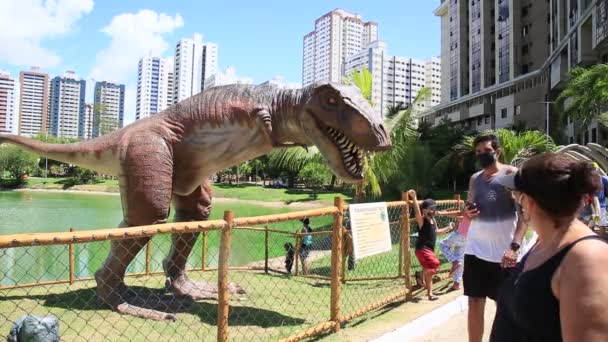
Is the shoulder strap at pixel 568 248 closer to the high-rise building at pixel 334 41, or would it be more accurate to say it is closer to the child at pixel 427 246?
the child at pixel 427 246

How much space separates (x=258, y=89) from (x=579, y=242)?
388 cm

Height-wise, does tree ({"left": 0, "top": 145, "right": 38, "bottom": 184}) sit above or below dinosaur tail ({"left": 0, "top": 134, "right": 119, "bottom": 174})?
above

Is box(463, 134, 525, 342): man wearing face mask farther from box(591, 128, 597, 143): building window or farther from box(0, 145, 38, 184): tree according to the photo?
box(0, 145, 38, 184): tree

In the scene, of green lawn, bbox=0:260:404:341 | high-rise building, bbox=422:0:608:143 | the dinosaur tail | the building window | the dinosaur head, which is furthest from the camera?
the building window

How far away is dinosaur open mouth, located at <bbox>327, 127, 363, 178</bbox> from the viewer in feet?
15.2

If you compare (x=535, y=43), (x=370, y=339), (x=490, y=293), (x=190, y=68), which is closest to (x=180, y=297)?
(x=370, y=339)

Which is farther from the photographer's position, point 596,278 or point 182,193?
point 182,193

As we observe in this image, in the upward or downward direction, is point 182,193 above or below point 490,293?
above

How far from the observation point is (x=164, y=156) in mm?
4746

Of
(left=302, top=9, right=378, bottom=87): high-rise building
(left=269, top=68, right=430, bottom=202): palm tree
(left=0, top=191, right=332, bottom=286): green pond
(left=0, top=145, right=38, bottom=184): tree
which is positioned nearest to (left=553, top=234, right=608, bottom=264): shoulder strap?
(left=0, top=191, right=332, bottom=286): green pond

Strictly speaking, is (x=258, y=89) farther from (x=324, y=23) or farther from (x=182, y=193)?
(x=324, y=23)

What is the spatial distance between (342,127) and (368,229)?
1100 mm

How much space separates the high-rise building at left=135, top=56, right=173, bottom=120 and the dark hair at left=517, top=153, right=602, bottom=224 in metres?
103

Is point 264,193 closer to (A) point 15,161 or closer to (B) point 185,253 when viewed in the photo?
(A) point 15,161
